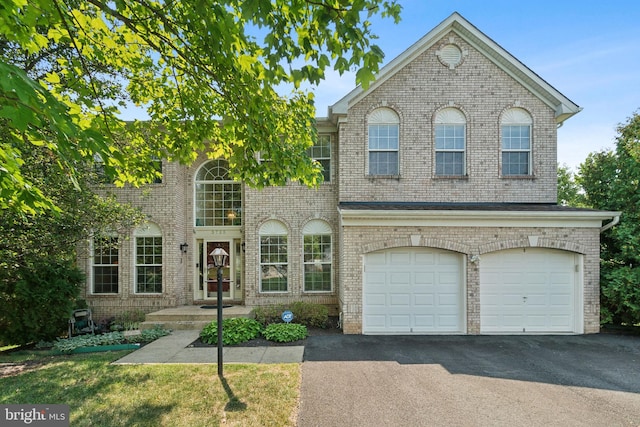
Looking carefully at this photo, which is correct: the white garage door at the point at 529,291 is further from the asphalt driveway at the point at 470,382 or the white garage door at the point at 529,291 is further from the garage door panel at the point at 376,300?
the garage door panel at the point at 376,300

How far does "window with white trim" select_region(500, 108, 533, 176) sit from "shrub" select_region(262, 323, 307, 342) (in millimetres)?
8492

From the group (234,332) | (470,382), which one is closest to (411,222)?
(470,382)

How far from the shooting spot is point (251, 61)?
484cm

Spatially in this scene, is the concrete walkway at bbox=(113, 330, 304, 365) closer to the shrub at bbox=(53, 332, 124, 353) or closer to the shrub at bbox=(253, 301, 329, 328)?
the shrub at bbox=(53, 332, 124, 353)

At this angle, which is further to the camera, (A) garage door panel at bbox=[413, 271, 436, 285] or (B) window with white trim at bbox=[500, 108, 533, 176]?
(B) window with white trim at bbox=[500, 108, 533, 176]

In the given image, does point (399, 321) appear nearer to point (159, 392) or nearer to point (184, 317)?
point (159, 392)

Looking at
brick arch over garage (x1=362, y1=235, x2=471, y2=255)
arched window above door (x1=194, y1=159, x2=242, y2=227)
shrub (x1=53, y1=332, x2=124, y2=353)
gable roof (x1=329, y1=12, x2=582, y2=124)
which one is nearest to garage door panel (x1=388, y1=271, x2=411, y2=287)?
brick arch over garage (x1=362, y1=235, x2=471, y2=255)

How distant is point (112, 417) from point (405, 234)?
25.7ft

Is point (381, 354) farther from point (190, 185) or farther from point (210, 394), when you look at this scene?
point (190, 185)

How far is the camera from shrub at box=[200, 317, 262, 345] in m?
8.53

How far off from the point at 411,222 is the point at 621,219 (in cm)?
653

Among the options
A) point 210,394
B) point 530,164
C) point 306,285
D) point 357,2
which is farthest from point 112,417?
point 530,164

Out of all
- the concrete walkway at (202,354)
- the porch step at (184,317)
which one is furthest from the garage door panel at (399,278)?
the porch step at (184,317)

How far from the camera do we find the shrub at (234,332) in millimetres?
8531
